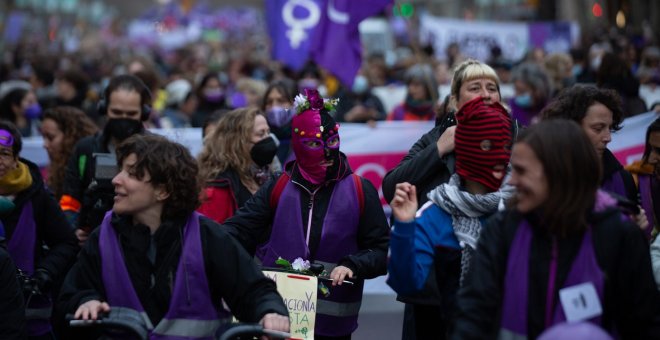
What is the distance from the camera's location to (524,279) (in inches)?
153

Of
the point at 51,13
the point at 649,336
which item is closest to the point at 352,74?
the point at 649,336

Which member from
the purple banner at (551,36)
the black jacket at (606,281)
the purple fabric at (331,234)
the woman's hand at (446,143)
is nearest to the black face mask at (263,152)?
the purple fabric at (331,234)

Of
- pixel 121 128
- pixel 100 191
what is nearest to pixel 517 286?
pixel 100 191

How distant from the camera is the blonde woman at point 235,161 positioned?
6.92 meters

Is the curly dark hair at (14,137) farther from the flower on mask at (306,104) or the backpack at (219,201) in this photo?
the flower on mask at (306,104)

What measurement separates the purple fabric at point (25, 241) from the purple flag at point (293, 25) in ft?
21.6

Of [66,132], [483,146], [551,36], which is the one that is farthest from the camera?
[551,36]

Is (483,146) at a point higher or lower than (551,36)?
higher

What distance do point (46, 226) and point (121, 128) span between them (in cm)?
112

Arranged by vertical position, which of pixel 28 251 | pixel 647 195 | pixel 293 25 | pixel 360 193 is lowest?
pixel 28 251

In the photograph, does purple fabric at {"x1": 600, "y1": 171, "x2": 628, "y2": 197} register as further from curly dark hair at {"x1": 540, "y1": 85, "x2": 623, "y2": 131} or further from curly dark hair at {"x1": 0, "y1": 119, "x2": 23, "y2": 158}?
curly dark hair at {"x1": 0, "y1": 119, "x2": 23, "y2": 158}

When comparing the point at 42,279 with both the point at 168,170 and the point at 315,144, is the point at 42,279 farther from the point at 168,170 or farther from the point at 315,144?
the point at 315,144

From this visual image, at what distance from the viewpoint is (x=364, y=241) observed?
19.0 ft

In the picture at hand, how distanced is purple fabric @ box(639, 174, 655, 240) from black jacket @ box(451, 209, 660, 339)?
1.96 metres
